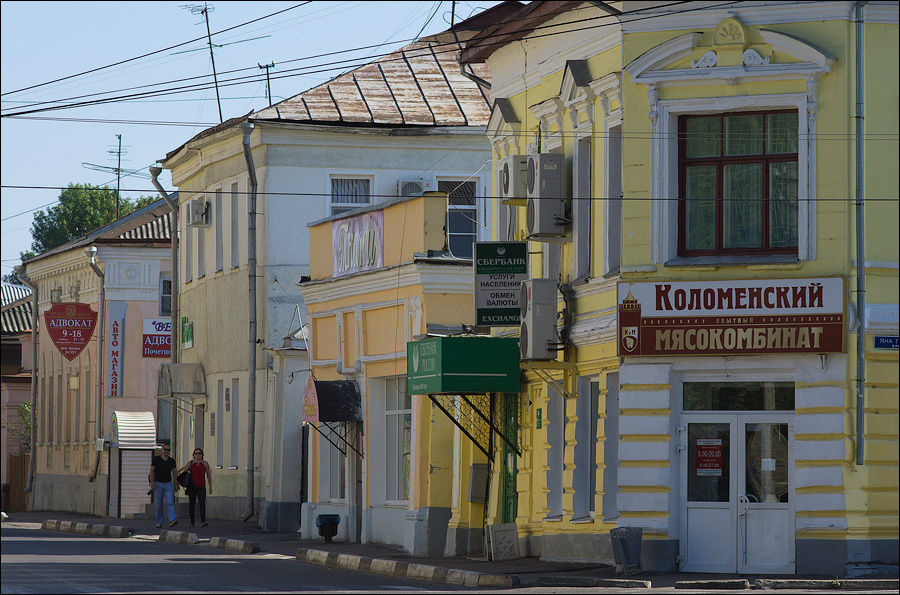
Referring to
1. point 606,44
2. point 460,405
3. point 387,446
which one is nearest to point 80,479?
point 387,446

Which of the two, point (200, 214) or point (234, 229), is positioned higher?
point (200, 214)

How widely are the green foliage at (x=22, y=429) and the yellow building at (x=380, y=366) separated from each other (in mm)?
28112

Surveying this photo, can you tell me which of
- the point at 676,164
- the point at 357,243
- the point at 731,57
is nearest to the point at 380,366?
the point at 357,243

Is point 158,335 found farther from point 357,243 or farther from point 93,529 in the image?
point 357,243

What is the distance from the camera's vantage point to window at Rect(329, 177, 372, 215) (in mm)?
35844

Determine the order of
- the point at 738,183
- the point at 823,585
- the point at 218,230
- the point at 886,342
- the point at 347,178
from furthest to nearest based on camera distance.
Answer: the point at 218,230
the point at 347,178
the point at 738,183
the point at 886,342
the point at 823,585

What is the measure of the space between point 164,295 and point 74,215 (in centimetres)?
3684

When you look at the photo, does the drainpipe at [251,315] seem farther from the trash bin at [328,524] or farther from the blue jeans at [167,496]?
the trash bin at [328,524]

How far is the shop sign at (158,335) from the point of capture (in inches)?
1796

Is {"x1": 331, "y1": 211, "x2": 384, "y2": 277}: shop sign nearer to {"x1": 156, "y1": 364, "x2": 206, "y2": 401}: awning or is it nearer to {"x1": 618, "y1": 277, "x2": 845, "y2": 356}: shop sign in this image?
{"x1": 618, "y1": 277, "x2": 845, "y2": 356}: shop sign

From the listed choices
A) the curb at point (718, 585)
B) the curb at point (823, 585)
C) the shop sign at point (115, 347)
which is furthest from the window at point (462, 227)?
the shop sign at point (115, 347)

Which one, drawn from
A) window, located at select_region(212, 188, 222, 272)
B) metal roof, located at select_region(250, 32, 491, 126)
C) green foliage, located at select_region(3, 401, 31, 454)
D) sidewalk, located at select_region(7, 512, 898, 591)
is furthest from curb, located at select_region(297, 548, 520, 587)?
green foliage, located at select_region(3, 401, 31, 454)

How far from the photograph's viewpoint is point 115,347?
153ft

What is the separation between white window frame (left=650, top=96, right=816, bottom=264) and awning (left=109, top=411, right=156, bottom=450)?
2321 centimetres
